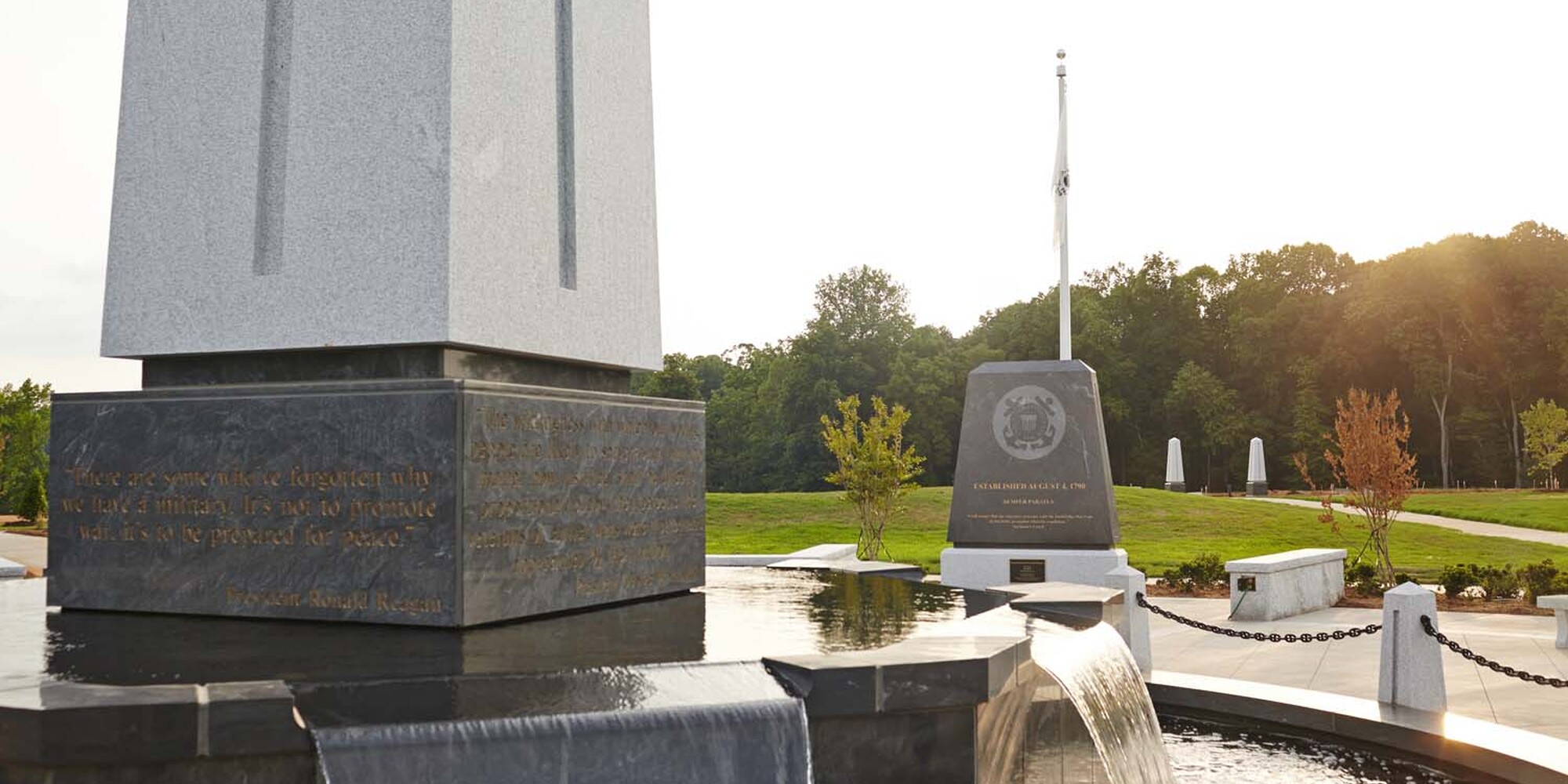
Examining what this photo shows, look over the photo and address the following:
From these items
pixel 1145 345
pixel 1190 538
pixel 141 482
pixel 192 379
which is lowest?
pixel 1190 538

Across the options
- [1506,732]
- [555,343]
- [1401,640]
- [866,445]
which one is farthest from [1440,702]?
[866,445]

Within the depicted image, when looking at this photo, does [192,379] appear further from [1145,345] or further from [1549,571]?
[1145,345]

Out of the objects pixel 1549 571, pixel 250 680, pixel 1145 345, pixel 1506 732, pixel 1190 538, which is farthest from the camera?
pixel 1145 345

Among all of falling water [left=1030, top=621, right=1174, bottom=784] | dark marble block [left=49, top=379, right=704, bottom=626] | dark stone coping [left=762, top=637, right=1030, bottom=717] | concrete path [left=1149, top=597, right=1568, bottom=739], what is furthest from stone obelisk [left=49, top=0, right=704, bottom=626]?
concrete path [left=1149, top=597, right=1568, bottom=739]

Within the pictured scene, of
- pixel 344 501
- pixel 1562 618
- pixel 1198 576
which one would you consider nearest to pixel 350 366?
pixel 344 501

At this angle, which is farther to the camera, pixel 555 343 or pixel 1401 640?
pixel 1401 640

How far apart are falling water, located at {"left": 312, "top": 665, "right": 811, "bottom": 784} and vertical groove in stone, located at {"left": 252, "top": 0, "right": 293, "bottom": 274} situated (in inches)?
125

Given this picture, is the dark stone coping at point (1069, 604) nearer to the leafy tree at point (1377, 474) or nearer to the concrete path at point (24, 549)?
the leafy tree at point (1377, 474)

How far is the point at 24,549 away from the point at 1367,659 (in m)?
25.5

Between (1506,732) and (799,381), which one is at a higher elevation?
(799,381)

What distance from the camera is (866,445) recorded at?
73.9 ft

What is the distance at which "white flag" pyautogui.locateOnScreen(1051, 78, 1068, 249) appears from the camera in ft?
68.2

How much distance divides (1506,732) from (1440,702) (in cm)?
103

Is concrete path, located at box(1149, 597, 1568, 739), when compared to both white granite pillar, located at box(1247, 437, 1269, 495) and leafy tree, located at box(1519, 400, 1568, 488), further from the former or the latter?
leafy tree, located at box(1519, 400, 1568, 488)
